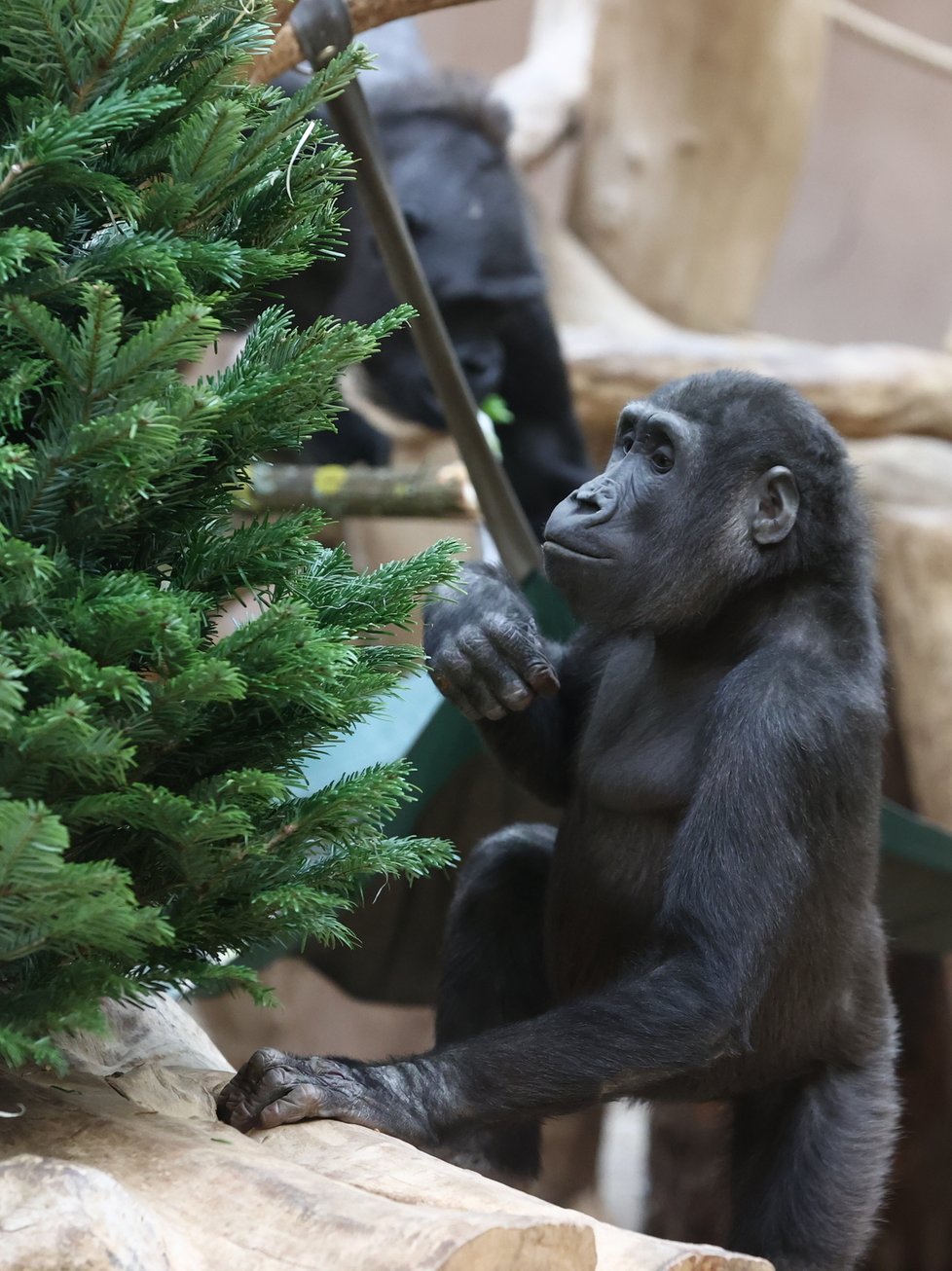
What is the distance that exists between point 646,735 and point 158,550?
0.87 metres

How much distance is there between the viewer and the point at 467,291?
432cm

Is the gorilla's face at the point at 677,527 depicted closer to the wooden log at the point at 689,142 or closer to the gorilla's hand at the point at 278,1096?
the gorilla's hand at the point at 278,1096

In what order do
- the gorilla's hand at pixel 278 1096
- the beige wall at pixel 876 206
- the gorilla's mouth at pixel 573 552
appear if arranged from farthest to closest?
1. the beige wall at pixel 876 206
2. the gorilla's mouth at pixel 573 552
3. the gorilla's hand at pixel 278 1096

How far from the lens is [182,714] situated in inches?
48.1

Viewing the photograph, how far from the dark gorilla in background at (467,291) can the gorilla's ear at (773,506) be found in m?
2.36

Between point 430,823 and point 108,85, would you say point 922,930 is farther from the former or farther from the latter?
point 108,85

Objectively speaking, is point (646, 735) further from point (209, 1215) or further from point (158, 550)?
point (209, 1215)

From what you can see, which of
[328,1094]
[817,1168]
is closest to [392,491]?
[817,1168]

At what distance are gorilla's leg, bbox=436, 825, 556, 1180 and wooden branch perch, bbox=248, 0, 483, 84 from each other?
1272 mm

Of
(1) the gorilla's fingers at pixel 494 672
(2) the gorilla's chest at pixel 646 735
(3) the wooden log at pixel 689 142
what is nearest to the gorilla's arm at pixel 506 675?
(1) the gorilla's fingers at pixel 494 672

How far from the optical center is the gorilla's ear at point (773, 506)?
6.33 ft

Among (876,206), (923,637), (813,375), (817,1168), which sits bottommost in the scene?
(876,206)

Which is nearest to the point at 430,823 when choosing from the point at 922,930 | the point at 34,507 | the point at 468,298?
the point at 922,930

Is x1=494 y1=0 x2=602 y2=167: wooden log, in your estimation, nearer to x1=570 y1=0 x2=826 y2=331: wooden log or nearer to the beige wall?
x1=570 y1=0 x2=826 y2=331: wooden log
